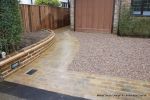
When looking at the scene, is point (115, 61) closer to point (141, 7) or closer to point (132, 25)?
point (132, 25)

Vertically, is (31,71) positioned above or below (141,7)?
below

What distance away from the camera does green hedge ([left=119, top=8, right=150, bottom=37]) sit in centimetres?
820

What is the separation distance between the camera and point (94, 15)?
30.9 feet

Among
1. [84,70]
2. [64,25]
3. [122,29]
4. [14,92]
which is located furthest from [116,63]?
[64,25]

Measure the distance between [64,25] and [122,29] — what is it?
521 centimetres

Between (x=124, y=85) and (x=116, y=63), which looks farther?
(x=116, y=63)

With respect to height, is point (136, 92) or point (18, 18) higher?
point (18, 18)

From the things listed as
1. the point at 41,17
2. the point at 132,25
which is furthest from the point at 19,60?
the point at 132,25

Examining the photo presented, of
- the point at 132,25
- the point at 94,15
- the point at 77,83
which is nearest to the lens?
the point at 77,83

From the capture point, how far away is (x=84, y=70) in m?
4.01

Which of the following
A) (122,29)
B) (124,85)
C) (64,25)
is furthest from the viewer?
(64,25)

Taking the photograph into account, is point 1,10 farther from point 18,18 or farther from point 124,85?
point 124,85

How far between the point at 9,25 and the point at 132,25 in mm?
6388

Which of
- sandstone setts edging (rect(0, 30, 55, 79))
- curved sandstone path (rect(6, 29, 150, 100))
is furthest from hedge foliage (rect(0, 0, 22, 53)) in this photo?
curved sandstone path (rect(6, 29, 150, 100))
